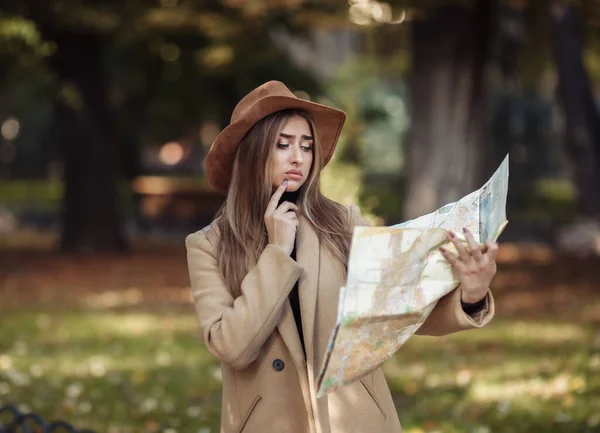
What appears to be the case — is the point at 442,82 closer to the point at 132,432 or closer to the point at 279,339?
the point at 132,432

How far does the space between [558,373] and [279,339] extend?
635cm

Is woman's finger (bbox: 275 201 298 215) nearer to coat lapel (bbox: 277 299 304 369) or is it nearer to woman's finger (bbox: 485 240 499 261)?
coat lapel (bbox: 277 299 304 369)

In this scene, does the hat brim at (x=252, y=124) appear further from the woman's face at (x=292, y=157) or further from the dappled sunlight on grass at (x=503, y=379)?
the dappled sunlight on grass at (x=503, y=379)

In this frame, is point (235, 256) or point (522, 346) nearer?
point (235, 256)

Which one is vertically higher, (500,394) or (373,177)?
(373,177)

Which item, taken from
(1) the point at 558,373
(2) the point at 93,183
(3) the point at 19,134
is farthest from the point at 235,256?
(3) the point at 19,134

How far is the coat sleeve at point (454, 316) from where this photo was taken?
3059mm

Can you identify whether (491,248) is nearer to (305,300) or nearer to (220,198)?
(305,300)

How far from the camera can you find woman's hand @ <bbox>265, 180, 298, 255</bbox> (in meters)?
3.15

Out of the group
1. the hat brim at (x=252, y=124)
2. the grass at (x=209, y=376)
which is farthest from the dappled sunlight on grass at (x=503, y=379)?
the hat brim at (x=252, y=124)

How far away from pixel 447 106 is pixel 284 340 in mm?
12508

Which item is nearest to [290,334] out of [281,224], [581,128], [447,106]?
[281,224]

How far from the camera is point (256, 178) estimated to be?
10.8ft

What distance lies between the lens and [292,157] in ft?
10.6
